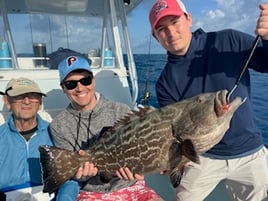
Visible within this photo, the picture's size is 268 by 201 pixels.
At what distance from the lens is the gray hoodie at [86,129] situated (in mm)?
3428

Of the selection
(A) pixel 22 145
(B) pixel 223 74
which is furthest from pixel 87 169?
(B) pixel 223 74

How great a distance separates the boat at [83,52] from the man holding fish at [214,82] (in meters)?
1.20

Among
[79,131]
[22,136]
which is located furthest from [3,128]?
[79,131]

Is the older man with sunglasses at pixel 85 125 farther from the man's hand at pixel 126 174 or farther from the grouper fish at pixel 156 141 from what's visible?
the man's hand at pixel 126 174

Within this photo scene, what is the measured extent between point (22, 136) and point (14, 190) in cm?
58

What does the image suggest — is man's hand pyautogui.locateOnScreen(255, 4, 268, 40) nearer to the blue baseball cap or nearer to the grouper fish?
the grouper fish

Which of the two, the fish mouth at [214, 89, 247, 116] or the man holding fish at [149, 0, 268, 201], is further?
the man holding fish at [149, 0, 268, 201]

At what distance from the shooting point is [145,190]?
11.6ft

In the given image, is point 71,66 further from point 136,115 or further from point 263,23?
point 263,23

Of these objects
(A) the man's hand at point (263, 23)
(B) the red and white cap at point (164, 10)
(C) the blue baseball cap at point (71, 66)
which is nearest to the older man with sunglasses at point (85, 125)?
(C) the blue baseball cap at point (71, 66)

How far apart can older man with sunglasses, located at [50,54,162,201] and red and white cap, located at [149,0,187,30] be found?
2.98 feet

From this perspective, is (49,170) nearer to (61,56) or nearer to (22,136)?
(22,136)

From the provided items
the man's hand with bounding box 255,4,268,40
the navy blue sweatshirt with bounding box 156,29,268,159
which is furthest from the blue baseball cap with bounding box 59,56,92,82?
the man's hand with bounding box 255,4,268,40

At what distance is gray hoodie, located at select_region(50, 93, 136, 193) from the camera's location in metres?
3.43
